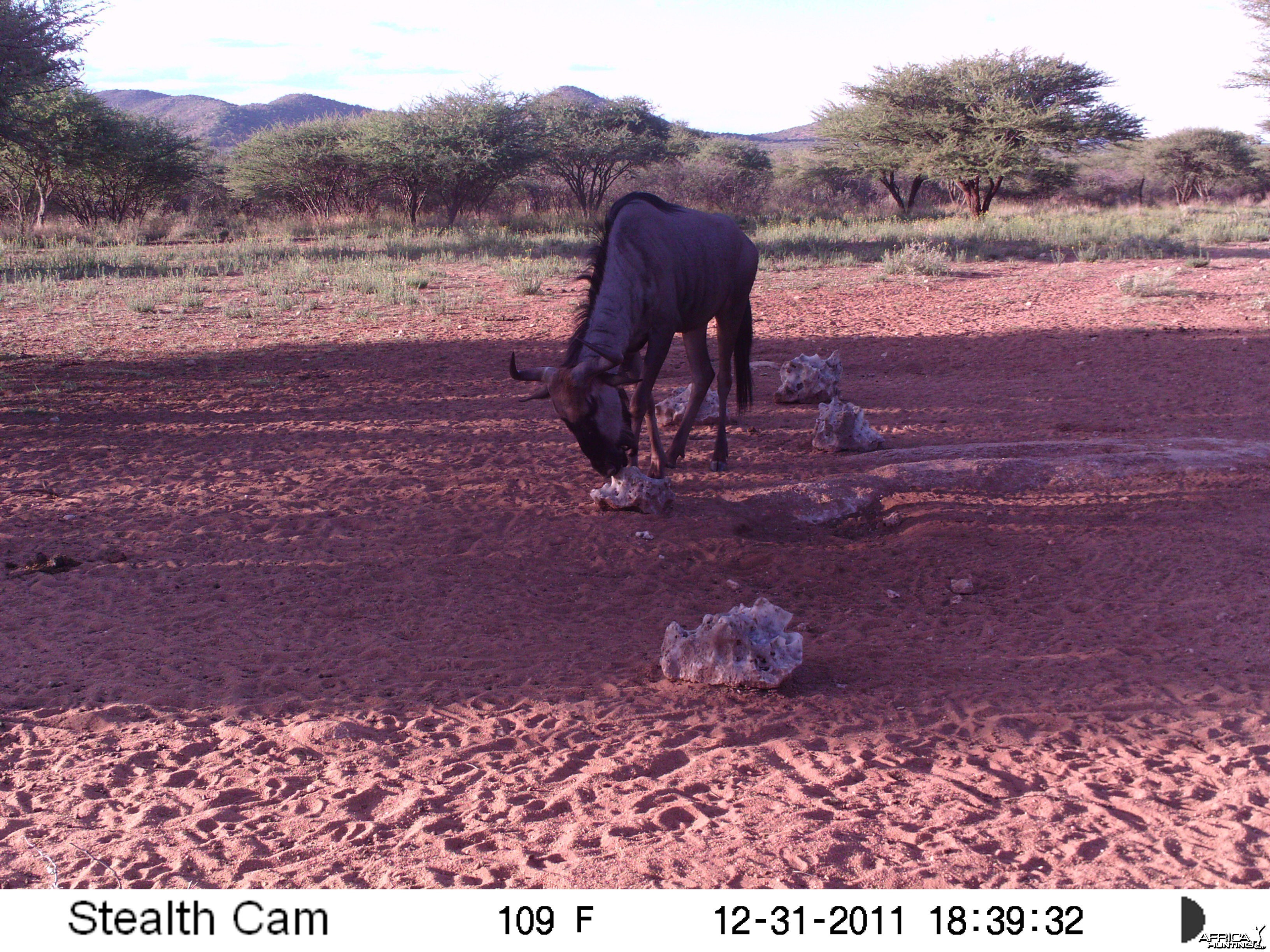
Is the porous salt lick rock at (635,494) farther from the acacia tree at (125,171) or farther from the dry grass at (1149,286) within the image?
the acacia tree at (125,171)

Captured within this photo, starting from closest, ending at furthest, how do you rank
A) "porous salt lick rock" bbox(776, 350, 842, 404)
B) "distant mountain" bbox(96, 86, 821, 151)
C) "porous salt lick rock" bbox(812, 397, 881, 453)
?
"porous salt lick rock" bbox(812, 397, 881, 453) < "porous salt lick rock" bbox(776, 350, 842, 404) < "distant mountain" bbox(96, 86, 821, 151)

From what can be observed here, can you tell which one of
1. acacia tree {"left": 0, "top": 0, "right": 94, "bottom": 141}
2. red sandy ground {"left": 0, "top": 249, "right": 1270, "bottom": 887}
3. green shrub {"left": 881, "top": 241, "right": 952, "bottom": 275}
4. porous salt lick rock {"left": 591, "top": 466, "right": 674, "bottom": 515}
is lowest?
red sandy ground {"left": 0, "top": 249, "right": 1270, "bottom": 887}

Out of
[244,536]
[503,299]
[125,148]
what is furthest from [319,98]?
[244,536]

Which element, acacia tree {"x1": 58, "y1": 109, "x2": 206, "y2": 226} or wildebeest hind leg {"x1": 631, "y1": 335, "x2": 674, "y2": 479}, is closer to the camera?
wildebeest hind leg {"x1": 631, "y1": 335, "x2": 674, "y2": 479}

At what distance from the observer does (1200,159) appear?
125 ft

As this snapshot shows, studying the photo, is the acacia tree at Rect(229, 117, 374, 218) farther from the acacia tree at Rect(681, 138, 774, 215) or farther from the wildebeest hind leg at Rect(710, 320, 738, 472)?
the wildebeest hind leg at Rect(710, 320, 738, 472)

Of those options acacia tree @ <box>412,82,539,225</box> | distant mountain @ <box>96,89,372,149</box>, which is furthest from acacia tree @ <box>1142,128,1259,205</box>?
distant mountain @ <box>96,89,372,149</box>

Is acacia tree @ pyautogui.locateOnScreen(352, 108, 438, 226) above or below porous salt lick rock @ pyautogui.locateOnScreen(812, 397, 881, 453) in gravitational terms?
above

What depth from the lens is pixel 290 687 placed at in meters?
3.73

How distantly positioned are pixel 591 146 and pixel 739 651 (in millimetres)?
30362

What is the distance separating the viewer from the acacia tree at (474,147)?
2828cm

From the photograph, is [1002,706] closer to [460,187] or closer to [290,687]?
[290,687]

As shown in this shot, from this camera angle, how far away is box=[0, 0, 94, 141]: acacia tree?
12805 millimetres

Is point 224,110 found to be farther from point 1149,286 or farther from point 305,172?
point 1149,286
